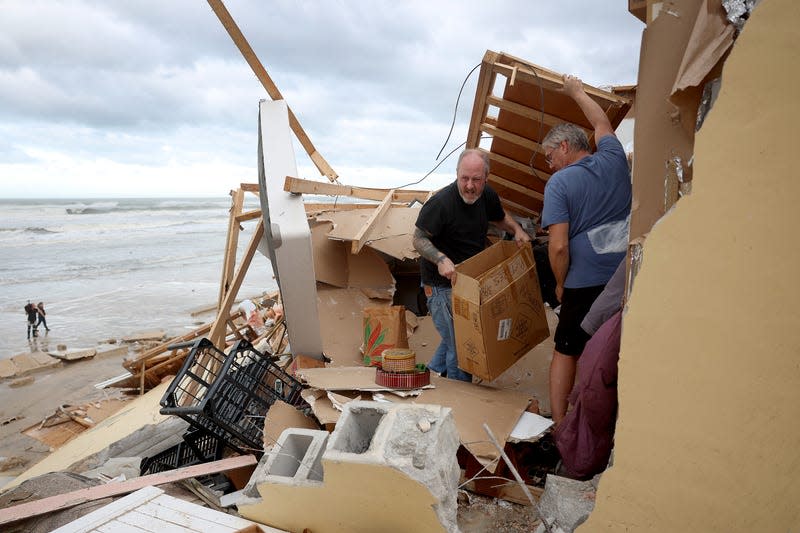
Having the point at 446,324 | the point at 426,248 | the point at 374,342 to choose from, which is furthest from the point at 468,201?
the point at 374,342

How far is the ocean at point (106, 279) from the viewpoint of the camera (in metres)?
10.2

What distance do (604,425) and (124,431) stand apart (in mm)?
3806

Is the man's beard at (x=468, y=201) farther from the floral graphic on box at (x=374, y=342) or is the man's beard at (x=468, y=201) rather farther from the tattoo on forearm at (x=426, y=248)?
the floral graphic on box at (x=374, y=342)

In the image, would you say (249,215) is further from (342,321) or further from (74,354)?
(74,354)

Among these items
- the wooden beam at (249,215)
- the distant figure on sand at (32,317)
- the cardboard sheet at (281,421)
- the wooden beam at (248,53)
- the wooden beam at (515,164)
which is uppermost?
the wooden beam at (248,53)

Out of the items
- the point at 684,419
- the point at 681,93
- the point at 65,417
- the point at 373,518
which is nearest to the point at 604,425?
the point at 684,419

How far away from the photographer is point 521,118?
3.79 m

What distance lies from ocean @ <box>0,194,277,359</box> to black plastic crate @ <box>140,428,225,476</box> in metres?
7.19

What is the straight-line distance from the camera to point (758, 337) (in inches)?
55.8

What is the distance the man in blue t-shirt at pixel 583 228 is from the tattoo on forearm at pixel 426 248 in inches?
30.8

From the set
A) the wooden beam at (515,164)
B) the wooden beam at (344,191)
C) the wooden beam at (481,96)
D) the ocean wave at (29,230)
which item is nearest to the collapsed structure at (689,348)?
the wooden beam at (481,96)

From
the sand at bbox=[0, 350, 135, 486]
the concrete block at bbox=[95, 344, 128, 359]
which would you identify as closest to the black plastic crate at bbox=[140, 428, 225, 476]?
the sand at bbox=[0, 350, 135, 486]

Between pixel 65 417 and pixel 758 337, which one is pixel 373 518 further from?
pixel 65 417

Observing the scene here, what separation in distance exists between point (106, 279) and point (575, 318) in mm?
15864
